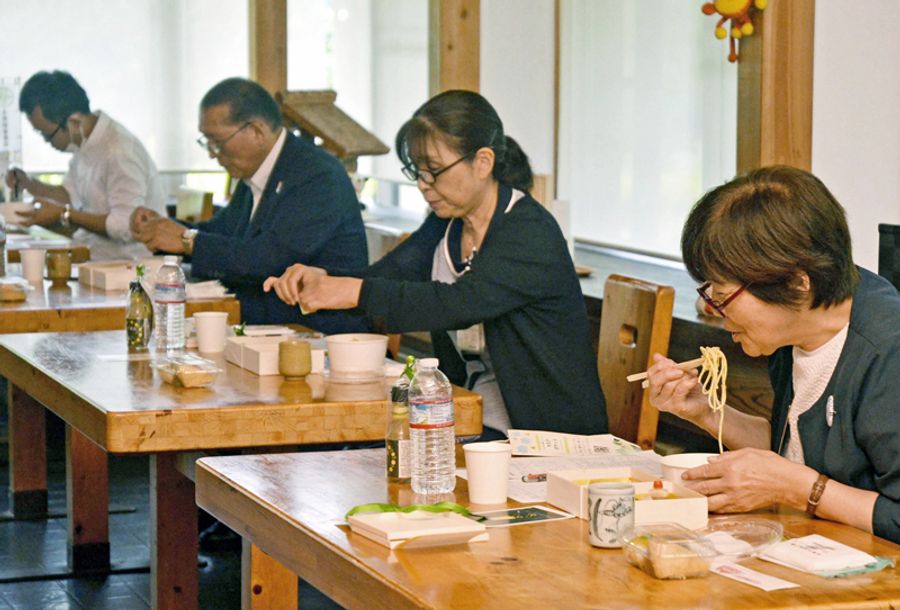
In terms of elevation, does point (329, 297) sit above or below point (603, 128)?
below

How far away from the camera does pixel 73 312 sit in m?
4.39

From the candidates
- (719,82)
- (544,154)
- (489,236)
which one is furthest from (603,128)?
(489,236)

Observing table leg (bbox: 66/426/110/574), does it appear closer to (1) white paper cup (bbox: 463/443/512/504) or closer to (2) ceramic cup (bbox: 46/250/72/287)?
(2) ceramic cup (bbox: 46/250/72/287)

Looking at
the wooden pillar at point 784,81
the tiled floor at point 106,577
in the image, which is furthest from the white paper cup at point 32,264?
the wooden pillar at point 784,81

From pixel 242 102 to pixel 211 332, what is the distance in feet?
4.28

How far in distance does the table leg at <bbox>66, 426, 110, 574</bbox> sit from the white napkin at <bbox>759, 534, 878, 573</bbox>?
2698 mm

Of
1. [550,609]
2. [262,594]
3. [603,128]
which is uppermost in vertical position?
[603,128]

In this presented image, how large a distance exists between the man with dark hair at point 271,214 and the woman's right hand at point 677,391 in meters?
2.19

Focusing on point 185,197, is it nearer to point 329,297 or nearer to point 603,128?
Answer: point 603,128

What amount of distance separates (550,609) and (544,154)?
4.73 meters

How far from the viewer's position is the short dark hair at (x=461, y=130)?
359 cm

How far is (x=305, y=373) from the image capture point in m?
3.34

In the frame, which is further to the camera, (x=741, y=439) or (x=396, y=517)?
(x=741, y=439)

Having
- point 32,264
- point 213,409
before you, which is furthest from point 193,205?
point 213,409
